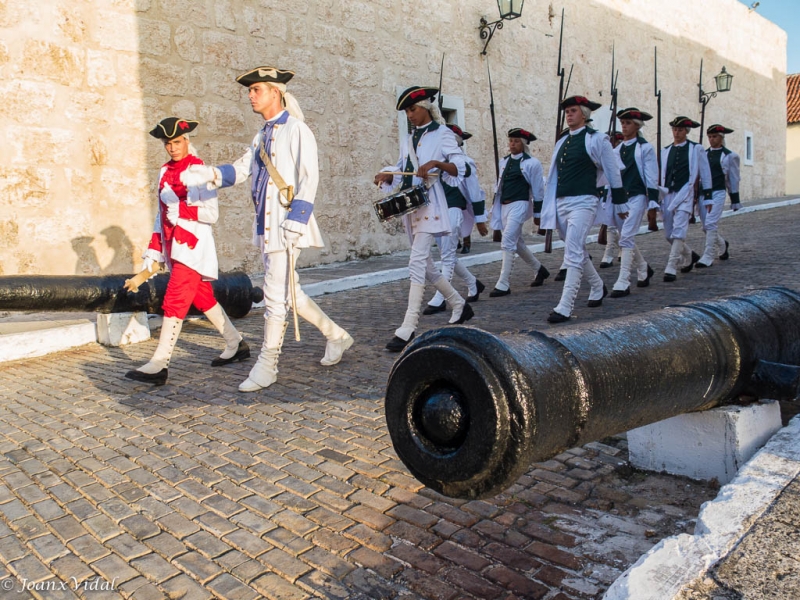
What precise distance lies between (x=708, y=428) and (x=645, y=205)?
6.24 meters

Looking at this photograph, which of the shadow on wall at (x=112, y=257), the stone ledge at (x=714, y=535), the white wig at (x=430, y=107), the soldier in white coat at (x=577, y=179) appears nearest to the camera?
the stone ledge at (x=714, y=535)

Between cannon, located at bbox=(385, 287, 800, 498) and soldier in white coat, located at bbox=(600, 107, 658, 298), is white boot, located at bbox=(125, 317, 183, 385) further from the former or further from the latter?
soldier in white coat, located at bbox=(600, 107, 658, 298)

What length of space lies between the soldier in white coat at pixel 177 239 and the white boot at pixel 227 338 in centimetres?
34

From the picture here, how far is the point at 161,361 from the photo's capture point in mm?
4820

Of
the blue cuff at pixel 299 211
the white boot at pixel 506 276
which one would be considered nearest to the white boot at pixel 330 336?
the blue cuff at pixel 299 211

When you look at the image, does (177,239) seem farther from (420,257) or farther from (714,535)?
(714,535)

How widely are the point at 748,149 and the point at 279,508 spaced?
30262 mm

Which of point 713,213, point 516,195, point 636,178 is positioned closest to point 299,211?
point 516,195

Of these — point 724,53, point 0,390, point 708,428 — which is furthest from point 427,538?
point 724,53

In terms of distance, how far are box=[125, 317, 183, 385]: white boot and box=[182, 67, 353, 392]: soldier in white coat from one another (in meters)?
0.69

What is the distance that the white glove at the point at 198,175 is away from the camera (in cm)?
465

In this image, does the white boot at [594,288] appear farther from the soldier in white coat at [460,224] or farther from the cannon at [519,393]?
the cannon at [519,393]

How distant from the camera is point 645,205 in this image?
854 centimetres

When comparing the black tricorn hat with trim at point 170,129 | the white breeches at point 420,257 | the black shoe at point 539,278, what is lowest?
the black shoe at point 539,278
